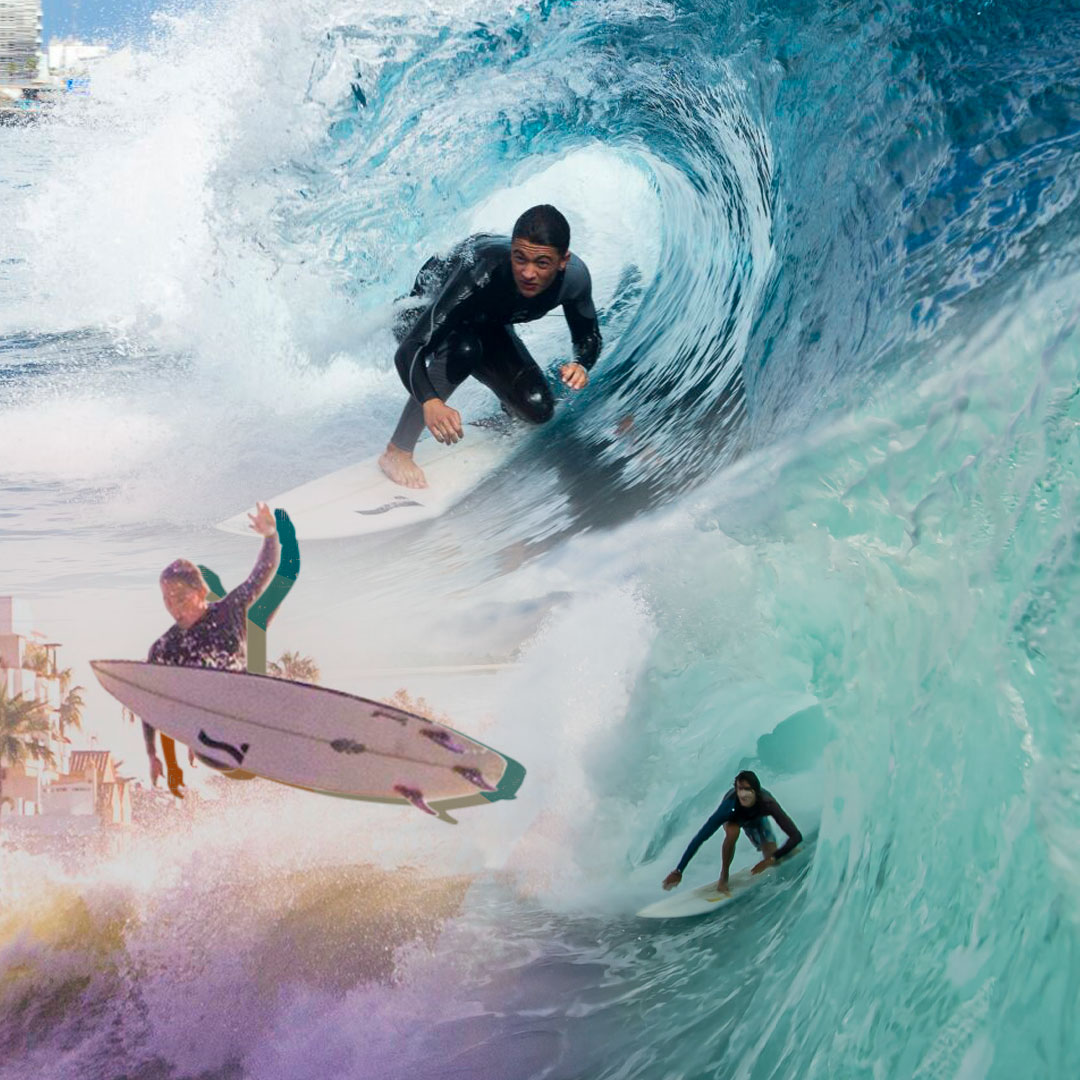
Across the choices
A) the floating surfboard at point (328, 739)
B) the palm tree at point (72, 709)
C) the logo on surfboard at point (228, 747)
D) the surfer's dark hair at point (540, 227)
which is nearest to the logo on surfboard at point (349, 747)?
the floating surfboard at point (328, 739)

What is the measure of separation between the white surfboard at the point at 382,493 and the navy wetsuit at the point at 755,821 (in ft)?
4.24

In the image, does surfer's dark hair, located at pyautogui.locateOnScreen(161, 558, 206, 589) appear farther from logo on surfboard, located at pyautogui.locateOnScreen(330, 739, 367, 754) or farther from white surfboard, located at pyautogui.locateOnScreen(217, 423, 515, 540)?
logo on surfboard, located at pyautogui.locateOnScreen(330, 739, 367, 754)

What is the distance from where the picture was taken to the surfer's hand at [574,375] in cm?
326

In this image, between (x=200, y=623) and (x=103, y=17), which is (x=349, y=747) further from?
(x=103, y=17)

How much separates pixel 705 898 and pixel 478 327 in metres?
1.90

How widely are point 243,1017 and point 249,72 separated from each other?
288 cm

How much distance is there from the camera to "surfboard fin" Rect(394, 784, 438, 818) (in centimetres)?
311

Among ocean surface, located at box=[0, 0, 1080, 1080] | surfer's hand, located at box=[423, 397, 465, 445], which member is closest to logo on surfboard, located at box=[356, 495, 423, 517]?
ocean surface, located at box=[0, 0, 1080, 1080]

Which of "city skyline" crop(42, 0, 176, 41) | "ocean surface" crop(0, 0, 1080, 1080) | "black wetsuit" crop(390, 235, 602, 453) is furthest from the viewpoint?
"black wetsuit" crop(390, 235, 602, 453)

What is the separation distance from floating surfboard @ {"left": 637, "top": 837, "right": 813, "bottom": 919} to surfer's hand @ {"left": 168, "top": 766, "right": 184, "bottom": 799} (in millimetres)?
1485

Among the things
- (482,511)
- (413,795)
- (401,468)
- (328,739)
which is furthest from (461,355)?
(413,795)

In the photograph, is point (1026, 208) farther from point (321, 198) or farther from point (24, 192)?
point (24, 192)

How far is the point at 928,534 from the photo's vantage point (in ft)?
8.53

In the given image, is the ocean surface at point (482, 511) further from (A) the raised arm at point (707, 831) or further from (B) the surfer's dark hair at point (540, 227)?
(B) the surfer's dark hair at point (540, 227)
